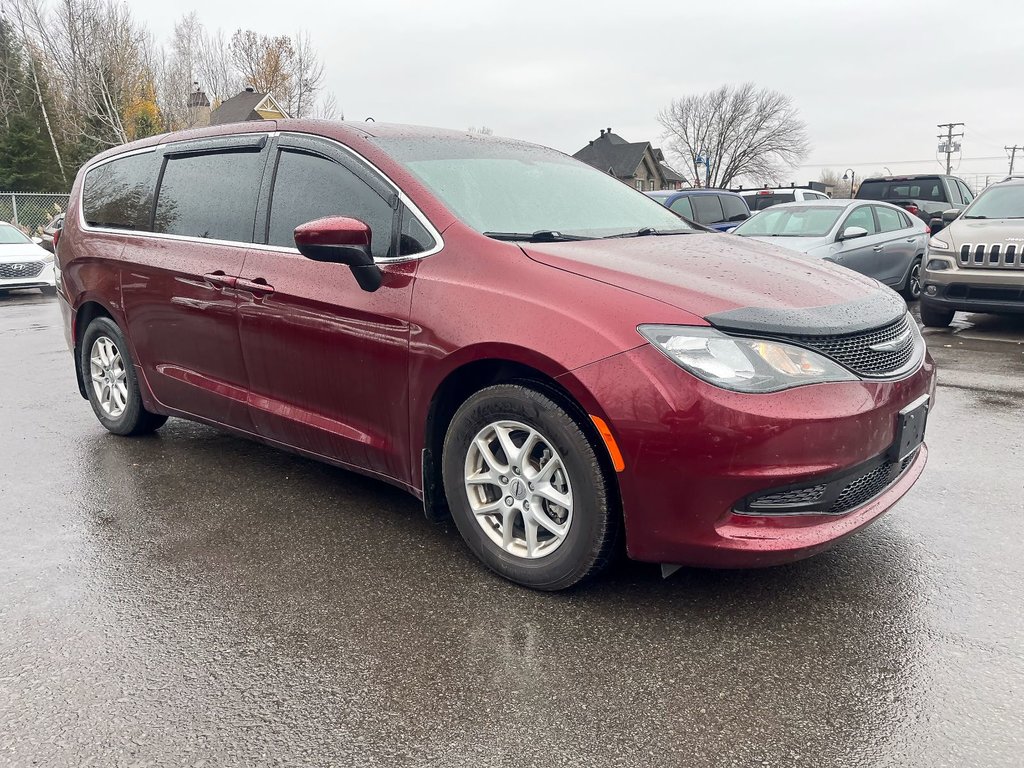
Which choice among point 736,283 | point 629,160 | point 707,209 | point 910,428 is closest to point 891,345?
point 910,428

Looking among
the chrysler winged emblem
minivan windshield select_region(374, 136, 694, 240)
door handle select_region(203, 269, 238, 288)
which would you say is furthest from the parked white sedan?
the chrysler winged emblem

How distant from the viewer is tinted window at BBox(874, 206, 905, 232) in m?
11.3

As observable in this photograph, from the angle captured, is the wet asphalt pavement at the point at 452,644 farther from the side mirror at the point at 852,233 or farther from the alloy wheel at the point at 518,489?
the side mirror at the point at 852,233

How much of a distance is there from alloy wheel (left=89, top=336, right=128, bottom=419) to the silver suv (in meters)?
7.96

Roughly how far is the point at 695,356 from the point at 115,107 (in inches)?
1827

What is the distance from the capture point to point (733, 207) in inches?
607

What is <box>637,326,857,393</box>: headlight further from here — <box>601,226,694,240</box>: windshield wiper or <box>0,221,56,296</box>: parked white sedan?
<box>0,221,56,296</box>: parked white sedan

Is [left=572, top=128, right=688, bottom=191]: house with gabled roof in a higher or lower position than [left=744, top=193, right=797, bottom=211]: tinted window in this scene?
higher

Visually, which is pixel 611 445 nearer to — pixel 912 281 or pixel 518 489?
pixel 518 489

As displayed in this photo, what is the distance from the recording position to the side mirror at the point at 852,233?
31.9 feet

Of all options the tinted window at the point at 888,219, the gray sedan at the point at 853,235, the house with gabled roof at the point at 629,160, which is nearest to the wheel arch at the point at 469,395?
the gray sedan at the point at 853,235

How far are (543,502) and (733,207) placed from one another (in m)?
13.6

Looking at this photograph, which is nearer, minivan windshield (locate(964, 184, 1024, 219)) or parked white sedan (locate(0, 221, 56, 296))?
minivan windshield (locate(964, 184, 1024, 219))

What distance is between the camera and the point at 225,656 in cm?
264
